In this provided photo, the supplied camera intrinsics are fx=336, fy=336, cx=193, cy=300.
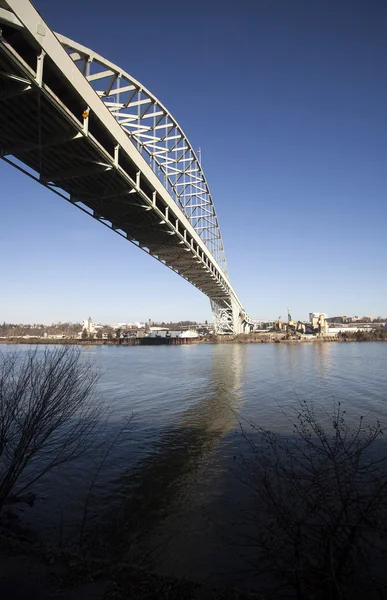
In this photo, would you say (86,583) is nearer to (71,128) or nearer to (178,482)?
(178,482)

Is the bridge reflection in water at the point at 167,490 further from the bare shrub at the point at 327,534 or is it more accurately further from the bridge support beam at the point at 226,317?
the bridge support beam at the point at 226,317

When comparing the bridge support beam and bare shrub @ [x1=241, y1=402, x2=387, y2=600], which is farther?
the bridge support beam

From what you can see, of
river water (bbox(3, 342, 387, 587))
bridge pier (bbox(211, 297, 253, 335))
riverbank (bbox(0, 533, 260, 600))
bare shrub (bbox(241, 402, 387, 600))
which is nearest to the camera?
bare shrub (bbox(241, 402, 387, 600))

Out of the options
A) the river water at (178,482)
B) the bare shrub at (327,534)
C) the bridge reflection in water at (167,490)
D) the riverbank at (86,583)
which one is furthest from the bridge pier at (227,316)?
the riverbank at (86,583)

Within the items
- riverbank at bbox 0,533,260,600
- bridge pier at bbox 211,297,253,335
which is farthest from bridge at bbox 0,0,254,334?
bridge pier at bbox 211,297,253,335

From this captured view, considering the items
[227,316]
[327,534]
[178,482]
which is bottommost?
[178,482]

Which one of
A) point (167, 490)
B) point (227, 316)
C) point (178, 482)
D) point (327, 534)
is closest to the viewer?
point (327, 534)

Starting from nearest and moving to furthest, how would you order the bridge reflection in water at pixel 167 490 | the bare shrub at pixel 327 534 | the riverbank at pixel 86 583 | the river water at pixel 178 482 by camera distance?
the bare shrub at pixel 327 534
the riverbank at pixel 86 583
the river water at pixel 178 482
the bridge reflection in water at pixel 167 490

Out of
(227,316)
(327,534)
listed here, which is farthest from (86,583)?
(227,316)

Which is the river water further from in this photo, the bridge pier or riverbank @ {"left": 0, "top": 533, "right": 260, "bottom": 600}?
the bridge pier

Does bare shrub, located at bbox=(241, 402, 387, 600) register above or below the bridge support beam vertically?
below

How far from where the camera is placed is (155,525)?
20.6 ft

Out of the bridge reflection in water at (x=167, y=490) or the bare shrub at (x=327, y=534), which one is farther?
the bridge reflection in water at (x=167, y=490)

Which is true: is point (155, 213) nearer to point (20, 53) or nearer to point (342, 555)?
point (20, 53)
